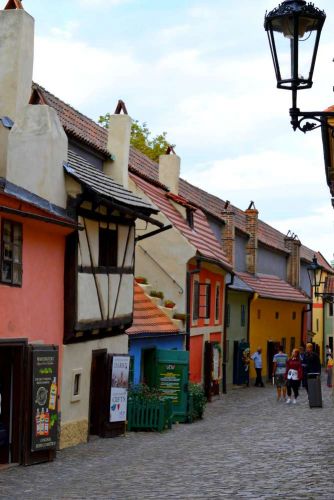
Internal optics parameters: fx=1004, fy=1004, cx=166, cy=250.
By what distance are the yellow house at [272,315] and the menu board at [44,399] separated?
2730 centimetres

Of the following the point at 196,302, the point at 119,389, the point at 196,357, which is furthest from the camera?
the point at 196,302

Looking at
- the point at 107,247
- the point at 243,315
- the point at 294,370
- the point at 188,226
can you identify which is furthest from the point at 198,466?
the point at 243,315

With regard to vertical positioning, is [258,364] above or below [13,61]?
below

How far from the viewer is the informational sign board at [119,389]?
66.8 feet

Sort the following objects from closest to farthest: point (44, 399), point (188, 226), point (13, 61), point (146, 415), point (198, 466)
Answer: point (198, 466), point (44, 399), point (13, 61), point (146, 415), point (188, 226)

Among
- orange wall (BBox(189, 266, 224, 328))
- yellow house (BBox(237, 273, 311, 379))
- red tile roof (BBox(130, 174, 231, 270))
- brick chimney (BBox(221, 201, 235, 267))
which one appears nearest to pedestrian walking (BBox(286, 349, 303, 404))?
orange wall (BBox(189, 266, 224, 328))

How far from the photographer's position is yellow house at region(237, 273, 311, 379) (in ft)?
150

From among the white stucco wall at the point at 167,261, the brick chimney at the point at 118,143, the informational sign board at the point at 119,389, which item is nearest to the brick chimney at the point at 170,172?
the white stucco wall at the point at 167,261

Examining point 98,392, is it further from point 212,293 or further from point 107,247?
point 212,293

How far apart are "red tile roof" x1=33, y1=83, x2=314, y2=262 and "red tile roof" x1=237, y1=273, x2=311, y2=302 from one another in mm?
1979

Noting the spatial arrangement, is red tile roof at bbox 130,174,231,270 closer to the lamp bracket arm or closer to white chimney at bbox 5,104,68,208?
white chimney at bbox 5,104,68,208

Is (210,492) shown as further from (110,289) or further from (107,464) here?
(110,289)

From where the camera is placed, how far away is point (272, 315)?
164 ft

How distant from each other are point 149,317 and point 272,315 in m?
23.5
